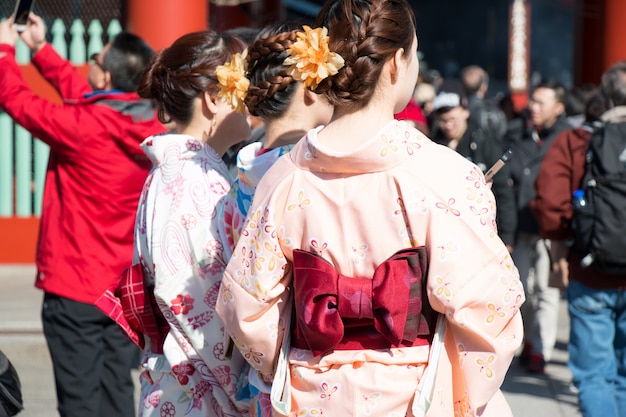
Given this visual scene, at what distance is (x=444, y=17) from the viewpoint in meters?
22.8

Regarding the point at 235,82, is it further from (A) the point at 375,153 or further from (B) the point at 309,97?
(A) the point at 375,153

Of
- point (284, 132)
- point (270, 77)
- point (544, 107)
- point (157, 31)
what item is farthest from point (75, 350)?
point (157, 31)

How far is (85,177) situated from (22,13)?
71 centimetres

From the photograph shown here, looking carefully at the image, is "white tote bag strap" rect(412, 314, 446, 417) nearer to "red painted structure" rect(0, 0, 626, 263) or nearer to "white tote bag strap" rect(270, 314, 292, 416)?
"white tote bag strap" rect(270, 314, 292, 416)

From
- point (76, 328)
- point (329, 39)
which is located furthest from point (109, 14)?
point (329, 39)

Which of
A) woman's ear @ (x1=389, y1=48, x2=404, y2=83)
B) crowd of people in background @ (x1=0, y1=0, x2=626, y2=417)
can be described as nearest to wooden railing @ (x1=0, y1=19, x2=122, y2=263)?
crowd of people in background @ (x1=0, y1=0, x2=626, y2=417)

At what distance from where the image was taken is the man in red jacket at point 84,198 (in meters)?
3.69

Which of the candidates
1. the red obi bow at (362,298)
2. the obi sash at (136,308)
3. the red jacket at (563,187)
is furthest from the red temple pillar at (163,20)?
the red obi bow at (362,298)

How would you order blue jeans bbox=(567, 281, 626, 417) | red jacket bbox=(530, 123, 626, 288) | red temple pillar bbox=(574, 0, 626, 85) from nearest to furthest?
blue jeans bbox=(567, 281, 626, 417), red jacket bbox=(530, 123, 626, 288), red temple pillar bbox=(574, 0, 626, 85)

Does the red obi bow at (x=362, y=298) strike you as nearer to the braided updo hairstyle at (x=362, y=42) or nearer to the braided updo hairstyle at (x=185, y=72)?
the braided updo hairstyle at (x=362, y=42)

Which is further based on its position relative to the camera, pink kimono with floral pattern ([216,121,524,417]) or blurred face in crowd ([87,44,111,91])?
blurred face in crowd ([87,44,111,91])

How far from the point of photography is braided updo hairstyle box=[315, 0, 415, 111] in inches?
81.6

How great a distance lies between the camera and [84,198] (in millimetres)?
3785

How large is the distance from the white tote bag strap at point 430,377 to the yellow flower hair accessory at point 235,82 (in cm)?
80
